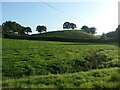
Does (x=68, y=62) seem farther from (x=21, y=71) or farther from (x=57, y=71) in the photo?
(x=21, y=71)

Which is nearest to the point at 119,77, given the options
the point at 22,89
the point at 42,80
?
the point at 42,80

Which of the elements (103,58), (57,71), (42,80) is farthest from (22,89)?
(103,58)

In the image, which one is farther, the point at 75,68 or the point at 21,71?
the point at 75,68

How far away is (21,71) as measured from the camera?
28.7 metres

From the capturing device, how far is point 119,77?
19.1 meters

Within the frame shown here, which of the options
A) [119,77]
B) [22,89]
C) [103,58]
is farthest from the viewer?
[103,58]

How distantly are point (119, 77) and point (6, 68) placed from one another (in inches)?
537

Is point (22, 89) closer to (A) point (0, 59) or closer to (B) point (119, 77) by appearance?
(B) point (119, 77)

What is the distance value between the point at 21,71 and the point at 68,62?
872 centimetres

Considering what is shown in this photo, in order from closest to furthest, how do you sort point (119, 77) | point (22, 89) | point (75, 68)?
point (22, 89) < point (119, 77) < point (75, 68)

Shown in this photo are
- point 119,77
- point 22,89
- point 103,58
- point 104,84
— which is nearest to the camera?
point 22,89

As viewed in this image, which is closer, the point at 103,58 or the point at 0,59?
the point at 0,59

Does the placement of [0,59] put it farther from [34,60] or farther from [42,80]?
[42,80]

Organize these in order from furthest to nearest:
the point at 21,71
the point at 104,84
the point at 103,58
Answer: the point at 103,58 → the point at 21,71 → the point at 104,84
